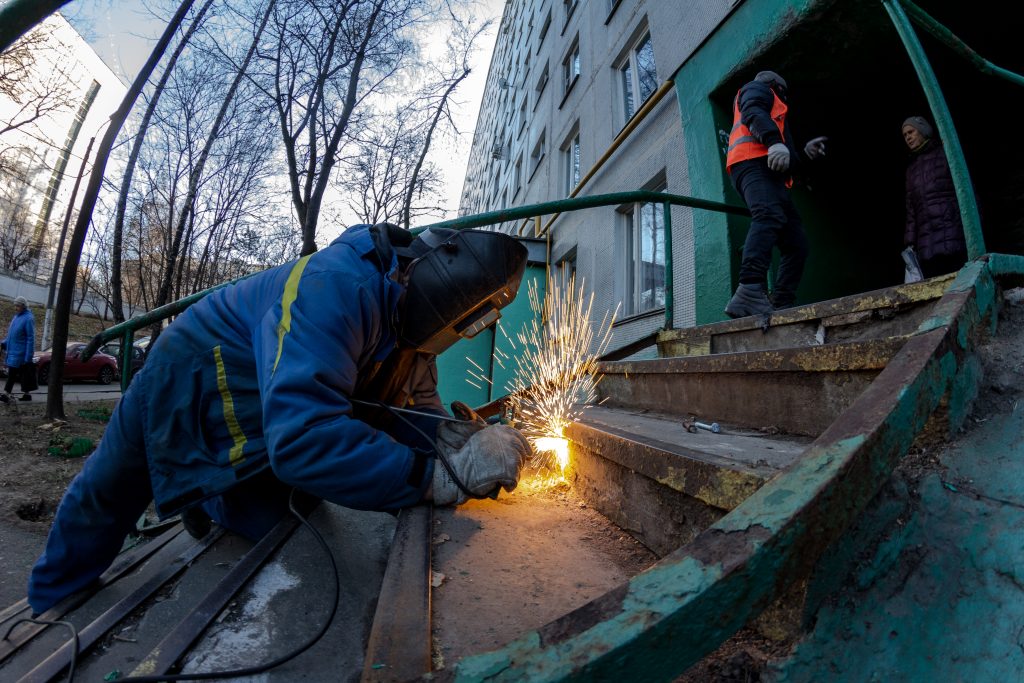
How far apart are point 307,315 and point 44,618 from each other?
4.87 feet

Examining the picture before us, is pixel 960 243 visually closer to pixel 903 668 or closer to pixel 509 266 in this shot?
pixel 509 266

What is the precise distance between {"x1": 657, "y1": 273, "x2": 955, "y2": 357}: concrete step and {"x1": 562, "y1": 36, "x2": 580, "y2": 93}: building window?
340 inches

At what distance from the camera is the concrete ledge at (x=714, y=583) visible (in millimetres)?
535

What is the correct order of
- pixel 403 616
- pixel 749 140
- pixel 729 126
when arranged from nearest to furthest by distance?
pixel 403 616
pixel 749 140
pixel 729 126

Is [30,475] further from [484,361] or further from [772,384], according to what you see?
[772,384]

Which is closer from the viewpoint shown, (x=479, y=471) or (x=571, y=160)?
(x=479, y=471)

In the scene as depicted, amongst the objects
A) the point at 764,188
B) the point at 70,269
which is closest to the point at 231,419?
the point at 764,188

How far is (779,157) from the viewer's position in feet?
10.6

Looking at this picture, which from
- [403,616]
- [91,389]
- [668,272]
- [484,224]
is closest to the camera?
[403,616]

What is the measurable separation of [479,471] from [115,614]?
1.11m

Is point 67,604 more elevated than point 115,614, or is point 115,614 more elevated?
point 115,614

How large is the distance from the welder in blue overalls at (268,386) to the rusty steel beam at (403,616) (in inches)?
7.5

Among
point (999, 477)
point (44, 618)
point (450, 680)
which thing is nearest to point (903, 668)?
point (999, 477)

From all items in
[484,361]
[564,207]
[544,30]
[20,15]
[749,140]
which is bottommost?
[484,361]
